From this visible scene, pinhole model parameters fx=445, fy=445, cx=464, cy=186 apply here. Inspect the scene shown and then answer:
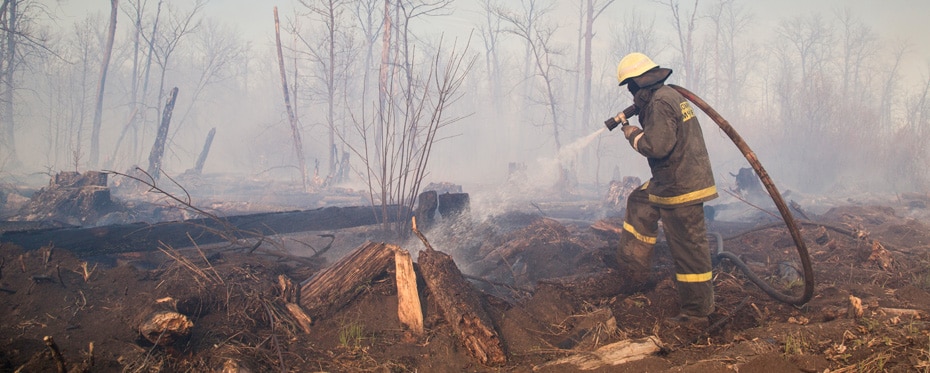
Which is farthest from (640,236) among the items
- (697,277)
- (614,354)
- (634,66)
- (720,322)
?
(634,66)

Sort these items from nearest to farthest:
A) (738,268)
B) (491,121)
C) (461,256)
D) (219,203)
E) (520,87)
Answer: (738,268) → (461,256) → (219,203) → (491,121) → (520,87)

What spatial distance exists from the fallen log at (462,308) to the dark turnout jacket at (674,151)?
1.83 meters

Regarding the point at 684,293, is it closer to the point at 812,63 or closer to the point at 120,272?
the point at 120,272

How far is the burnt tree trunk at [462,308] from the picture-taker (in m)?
3.16

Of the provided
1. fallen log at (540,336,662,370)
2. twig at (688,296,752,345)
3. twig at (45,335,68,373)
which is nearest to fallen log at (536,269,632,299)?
twig at (688,296,752,345)

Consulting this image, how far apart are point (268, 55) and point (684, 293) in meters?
53.6

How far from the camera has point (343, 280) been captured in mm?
4160

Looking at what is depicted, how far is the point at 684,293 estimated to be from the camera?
3746 millimetres

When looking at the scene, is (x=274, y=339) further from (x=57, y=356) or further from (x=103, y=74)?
(x=103, y=74)

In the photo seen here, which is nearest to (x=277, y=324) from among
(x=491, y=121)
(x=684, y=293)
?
(x=684, y=293)

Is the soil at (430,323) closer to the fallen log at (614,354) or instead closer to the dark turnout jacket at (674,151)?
the fallen log at (614,354)

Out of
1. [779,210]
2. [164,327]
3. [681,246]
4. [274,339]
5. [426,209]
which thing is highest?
[779,210]

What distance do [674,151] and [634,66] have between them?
2.74ft

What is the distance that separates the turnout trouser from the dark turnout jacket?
0.12 meters
